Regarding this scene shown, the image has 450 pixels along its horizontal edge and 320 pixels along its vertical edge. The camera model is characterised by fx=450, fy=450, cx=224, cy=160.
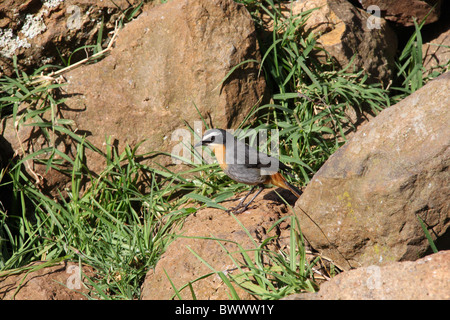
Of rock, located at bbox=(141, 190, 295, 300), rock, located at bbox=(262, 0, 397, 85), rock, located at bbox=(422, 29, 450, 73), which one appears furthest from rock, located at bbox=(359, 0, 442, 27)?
rock, located at bbox=(141, 190, 295, 300)

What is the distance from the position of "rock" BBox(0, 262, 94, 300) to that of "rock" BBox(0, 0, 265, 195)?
1215 mm

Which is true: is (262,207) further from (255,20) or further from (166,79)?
(255,20)

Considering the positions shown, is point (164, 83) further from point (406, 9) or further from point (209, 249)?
point (406, 9)

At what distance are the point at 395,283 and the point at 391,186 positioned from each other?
0.76 metres

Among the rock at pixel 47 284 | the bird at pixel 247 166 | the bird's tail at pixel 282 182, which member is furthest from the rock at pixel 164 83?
the rock at pixel 47 284

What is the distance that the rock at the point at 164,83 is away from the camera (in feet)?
17.9

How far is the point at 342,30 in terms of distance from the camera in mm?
6098

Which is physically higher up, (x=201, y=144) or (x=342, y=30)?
(x=342, y=30)

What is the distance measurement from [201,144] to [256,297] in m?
2.06

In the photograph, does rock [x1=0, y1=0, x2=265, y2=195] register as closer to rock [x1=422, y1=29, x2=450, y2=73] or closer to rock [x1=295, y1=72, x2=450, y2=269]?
rock [x1=295, y1=72, x2=450, y2=269]

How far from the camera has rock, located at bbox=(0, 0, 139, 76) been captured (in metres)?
5.73

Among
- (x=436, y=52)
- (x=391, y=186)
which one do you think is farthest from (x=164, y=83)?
(x=436, y=52)

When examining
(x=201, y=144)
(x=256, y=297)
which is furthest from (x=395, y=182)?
(x=201, y=144)

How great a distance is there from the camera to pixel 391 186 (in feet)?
11.0
